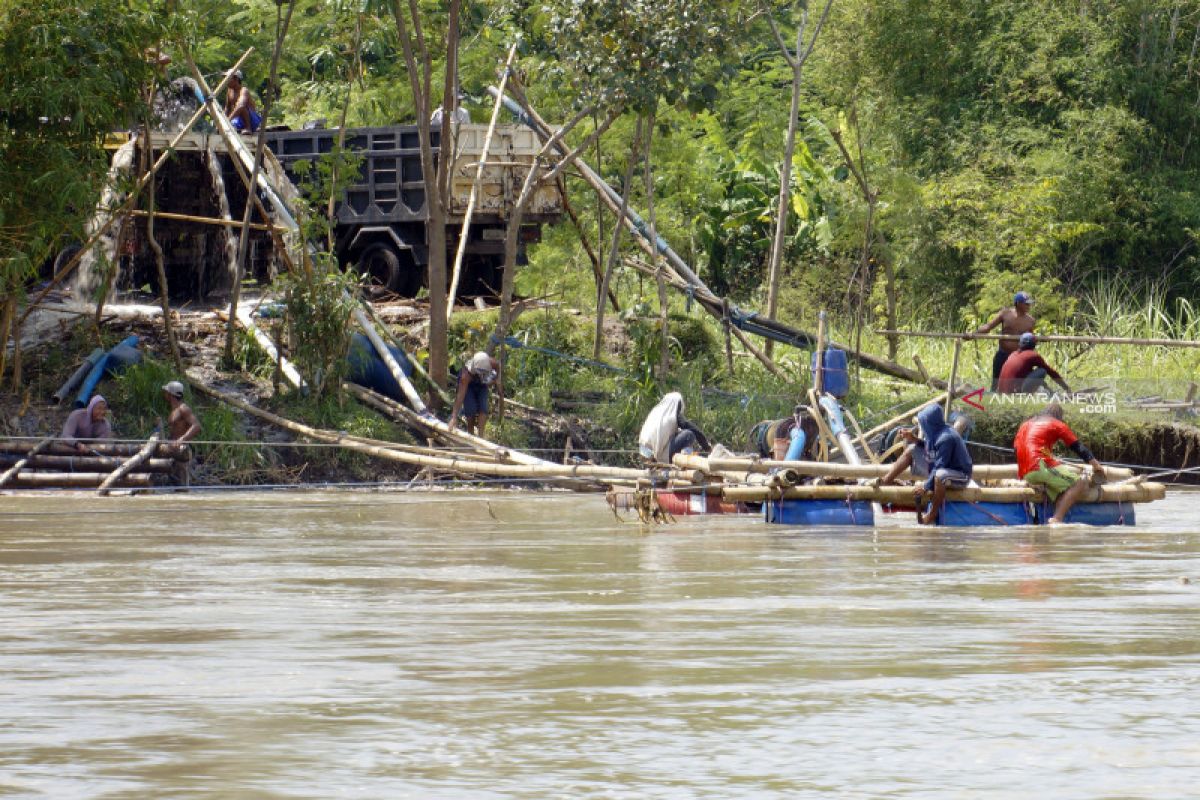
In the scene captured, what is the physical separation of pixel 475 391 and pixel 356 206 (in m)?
5.51

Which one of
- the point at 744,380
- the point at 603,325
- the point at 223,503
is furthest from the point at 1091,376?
the point at 223,503

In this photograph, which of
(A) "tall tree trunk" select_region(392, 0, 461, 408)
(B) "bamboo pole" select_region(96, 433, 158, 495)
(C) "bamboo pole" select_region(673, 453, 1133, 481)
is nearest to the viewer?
(C) "bamboo pole" select_region(673, 453, 1133, 481)

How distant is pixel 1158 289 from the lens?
111 feet

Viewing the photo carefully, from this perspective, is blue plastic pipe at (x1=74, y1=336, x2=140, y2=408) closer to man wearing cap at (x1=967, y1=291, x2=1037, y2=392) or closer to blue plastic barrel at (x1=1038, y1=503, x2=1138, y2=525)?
man wearing cap at (x1=967, y1=291, x2=1037, y2=392)

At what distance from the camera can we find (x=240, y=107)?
26.0 metres

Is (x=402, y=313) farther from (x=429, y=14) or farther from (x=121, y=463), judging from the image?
(x=121, y=463)

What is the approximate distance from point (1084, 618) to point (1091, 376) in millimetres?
15888

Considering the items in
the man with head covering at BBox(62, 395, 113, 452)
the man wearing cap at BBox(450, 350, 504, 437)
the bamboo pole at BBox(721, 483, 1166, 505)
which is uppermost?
the man wearing cap at BBox(450, 350, 504, 437)

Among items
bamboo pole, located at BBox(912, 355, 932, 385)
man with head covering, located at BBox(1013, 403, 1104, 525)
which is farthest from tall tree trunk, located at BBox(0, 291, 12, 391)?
man with head covering, located at BBox(1013, 403, 1104, 525)

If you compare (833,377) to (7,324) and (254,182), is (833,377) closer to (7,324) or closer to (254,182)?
(254,182)

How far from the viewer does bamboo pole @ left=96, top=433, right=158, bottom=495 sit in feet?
63.2

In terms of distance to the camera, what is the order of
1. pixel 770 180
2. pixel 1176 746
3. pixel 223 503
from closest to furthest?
pixel 1176 746
pixel 223 503
pixel 770 180

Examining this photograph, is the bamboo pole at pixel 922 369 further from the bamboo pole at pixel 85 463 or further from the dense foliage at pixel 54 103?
the dense foliage at pixel 54 103

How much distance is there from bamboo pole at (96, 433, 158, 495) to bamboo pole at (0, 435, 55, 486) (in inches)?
26.3
